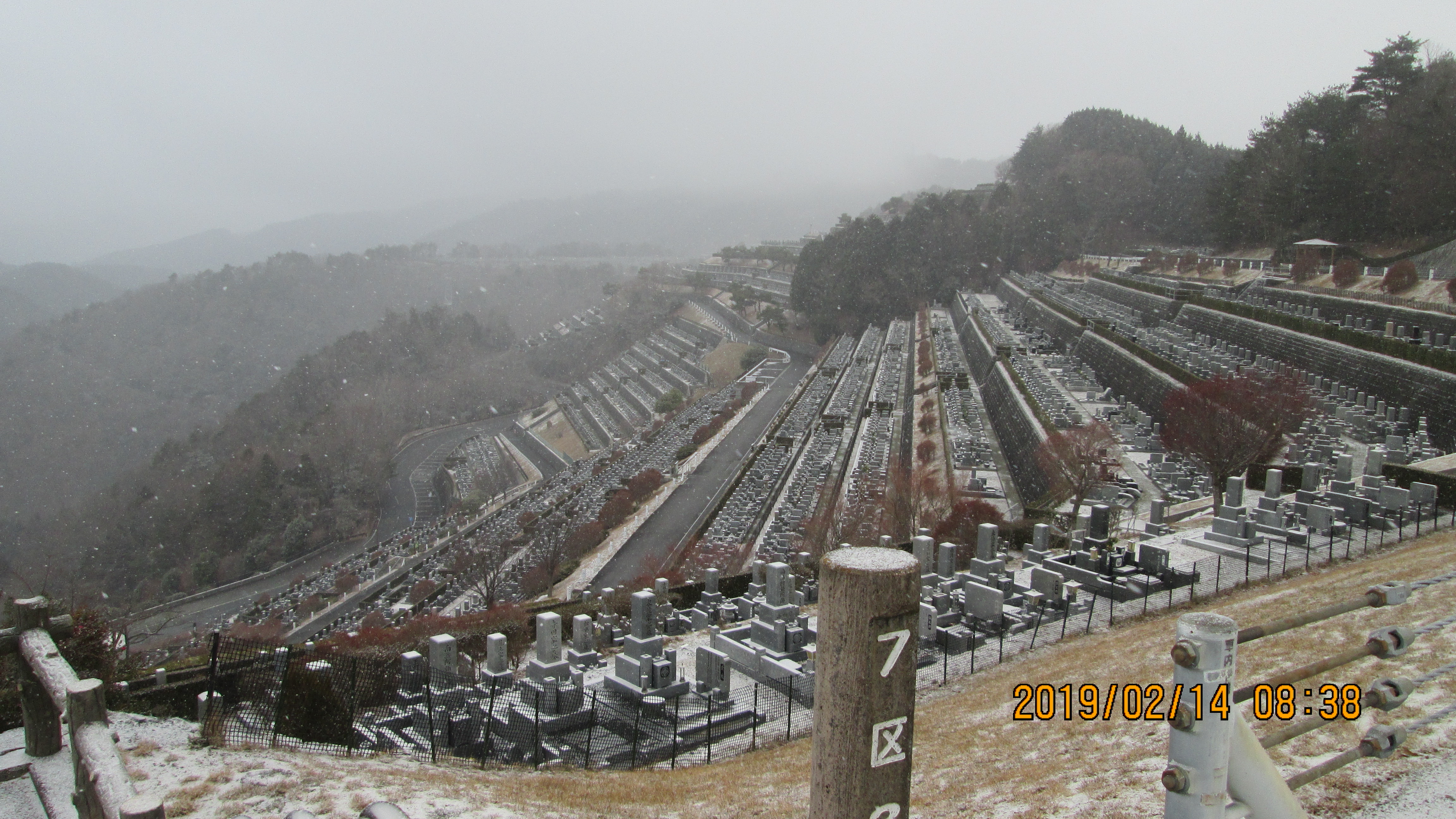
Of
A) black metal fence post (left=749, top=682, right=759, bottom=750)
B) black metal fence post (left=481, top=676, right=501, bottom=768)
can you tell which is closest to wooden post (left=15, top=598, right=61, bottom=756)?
black metal fence post (left=481, top=676, right=501, bottom=768)

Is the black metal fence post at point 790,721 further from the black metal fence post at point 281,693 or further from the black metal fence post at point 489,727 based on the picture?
the black metal fence post at point 281,693

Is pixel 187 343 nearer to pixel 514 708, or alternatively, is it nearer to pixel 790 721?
pixel 514 708

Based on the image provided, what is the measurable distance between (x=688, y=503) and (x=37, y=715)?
75.1 ft

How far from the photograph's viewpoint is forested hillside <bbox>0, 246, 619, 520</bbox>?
67.6 m

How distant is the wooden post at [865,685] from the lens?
2078 mm

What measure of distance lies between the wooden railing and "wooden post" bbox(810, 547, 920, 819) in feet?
5.45

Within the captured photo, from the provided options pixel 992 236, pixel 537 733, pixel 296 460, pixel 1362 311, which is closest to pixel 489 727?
pixel 537 733

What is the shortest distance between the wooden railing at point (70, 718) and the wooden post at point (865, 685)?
1.66 meters

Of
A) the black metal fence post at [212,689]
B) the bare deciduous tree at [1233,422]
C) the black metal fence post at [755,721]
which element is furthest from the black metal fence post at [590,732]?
the bare deciduous tree at [1233,422]

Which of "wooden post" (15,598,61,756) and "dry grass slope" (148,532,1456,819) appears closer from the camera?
"wooden post" (15,598,61,756)

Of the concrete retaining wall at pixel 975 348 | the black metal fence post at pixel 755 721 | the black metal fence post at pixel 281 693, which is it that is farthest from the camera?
the concrete retaining wall at pixel 975 348

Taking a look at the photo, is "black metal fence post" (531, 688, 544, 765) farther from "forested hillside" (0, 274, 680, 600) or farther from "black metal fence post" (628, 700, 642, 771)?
"forested hillside" (0, 274, 680, 600)

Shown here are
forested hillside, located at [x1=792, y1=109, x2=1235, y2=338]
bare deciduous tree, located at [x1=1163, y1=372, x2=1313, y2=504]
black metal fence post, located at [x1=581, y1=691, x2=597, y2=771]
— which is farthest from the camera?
forested hillside, located at [x1=792, y1=109, x2=1235, y2=338]
